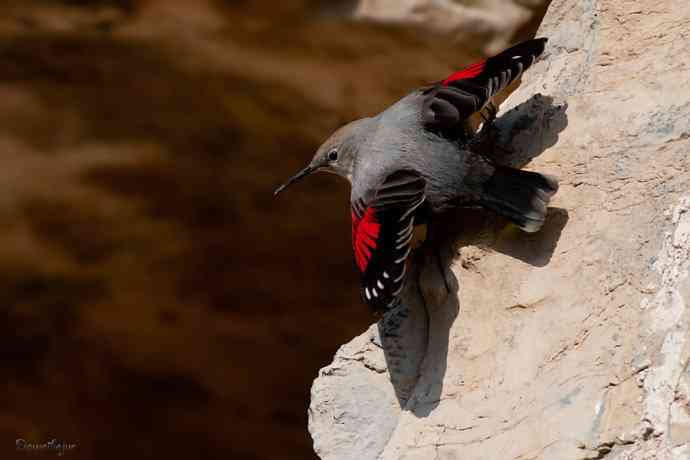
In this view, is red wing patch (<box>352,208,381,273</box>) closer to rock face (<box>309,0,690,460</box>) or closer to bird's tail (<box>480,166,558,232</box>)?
rock face (<box>309,0,690,460</box>)

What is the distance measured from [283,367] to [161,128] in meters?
1.03

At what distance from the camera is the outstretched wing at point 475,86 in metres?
2.38

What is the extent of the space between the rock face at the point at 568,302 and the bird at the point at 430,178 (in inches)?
3.8

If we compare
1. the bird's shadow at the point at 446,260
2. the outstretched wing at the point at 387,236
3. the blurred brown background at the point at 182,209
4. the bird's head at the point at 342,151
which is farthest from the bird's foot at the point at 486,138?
the blurred brown background at the point at 182,209

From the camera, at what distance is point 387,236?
2344mm

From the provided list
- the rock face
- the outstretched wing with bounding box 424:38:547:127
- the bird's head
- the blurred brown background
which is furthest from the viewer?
the blurred brown background

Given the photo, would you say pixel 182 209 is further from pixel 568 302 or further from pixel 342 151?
pixel 568 302

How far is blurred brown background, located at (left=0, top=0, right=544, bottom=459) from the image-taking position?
3.46m

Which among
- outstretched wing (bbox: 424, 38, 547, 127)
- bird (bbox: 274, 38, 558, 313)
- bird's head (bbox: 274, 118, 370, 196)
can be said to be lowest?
bird's head (bbox: 274, 118, 370, 196)

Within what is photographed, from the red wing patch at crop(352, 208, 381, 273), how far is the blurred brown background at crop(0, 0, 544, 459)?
1.31 m

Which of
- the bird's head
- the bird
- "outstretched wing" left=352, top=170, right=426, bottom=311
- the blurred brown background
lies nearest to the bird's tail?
the bird

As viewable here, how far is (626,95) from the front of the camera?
2.32 meters

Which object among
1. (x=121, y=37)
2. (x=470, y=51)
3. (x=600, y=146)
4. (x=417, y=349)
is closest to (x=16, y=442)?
(x=121, y=37)

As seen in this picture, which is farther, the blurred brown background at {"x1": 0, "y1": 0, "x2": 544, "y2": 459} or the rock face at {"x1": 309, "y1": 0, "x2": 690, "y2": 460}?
the blurred brown background at {"x1": 0, "y1": 0, "x2": 544, "y2": 459}
